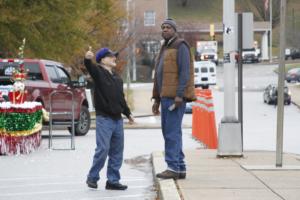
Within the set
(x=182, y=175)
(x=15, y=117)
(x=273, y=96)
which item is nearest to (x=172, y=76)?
(x=182, y=175)

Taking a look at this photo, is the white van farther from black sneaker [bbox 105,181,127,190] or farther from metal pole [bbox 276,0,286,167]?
black sneaker [bbox 105,181,127,190]

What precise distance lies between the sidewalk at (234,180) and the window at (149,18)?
64.9 meters

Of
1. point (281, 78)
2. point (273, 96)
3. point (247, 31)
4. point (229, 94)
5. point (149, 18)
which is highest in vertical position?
point (149, 18)

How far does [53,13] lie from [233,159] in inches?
565

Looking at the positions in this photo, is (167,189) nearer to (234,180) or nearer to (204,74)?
(234,180)

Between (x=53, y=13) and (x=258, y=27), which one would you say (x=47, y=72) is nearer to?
(x=53, y=13)

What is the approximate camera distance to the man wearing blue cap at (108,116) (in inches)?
407

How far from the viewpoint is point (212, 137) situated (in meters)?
17.7

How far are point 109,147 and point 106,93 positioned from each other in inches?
28.9

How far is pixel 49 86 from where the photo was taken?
776 inches

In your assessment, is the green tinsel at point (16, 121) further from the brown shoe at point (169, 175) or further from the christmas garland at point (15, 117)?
the brown shoe at point (169, 175)

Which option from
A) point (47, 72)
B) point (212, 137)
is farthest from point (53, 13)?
point (212, 137)

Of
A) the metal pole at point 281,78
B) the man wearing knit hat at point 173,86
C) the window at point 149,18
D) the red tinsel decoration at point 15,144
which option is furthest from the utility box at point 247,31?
the window at point 149,18

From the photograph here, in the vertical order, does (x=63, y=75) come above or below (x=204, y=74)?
above
